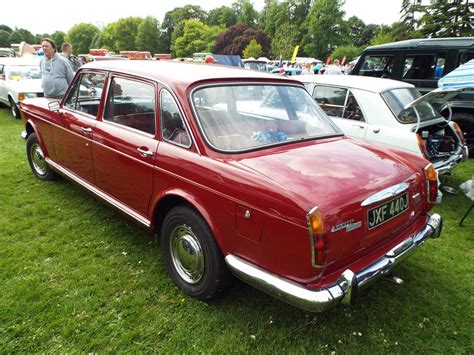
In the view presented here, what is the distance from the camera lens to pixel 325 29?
67312 mm

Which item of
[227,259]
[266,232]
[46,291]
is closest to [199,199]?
[227,259]

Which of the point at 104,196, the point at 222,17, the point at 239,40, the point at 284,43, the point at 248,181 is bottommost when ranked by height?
the point at 104,196

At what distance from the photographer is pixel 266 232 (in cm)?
208

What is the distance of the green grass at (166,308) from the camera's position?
95.2 inches

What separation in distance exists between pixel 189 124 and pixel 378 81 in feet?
13.5

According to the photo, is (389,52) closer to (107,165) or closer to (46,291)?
(107,165)

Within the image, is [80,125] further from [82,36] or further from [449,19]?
[82,36]

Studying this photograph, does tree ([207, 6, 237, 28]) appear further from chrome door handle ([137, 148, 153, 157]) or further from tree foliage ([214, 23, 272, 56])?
chrome door handle ([137, 148, 153, 157])

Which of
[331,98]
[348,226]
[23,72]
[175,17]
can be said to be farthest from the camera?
Answer: [175,17]

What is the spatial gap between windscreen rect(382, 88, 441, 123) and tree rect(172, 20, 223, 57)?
77.6 m

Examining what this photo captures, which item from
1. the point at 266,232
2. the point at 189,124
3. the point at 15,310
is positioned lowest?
the point at 15,310

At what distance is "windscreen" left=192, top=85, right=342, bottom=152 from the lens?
263cm

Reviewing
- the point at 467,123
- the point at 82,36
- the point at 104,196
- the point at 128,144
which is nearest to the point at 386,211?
the point at 128,144

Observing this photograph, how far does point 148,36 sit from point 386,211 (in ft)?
326
